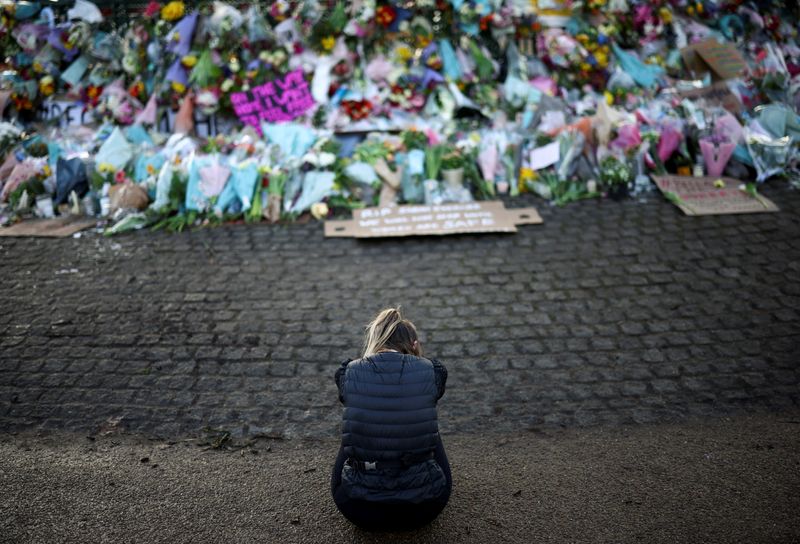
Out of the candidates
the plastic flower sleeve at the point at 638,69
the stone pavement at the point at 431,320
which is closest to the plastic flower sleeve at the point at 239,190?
the stone pavement at the point at 431,320

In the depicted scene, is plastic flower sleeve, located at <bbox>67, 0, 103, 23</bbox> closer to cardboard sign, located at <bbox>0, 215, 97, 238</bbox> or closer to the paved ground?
cardboard sign, located at <bbox>0, 215, 97, 238</bbox>

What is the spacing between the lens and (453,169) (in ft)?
25.2

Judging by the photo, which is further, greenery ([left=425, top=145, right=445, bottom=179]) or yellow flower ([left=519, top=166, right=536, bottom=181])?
yellow flower ([left=519, top=166, right=536, bottom=181])

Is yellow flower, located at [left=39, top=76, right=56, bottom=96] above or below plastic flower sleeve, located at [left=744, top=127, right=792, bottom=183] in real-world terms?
above

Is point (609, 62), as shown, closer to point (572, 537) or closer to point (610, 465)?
point (610, 465)

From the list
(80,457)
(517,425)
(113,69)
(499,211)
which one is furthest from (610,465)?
(113,69)

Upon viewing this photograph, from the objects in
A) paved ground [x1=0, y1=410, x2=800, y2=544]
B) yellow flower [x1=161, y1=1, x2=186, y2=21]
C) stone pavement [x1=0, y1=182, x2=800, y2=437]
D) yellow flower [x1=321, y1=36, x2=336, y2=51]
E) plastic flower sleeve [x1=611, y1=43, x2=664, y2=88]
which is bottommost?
paved ground [x1=0, y1=410, x2=800, y2=544]

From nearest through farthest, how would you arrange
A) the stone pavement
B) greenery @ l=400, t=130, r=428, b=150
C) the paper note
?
the stone pavement, the paper note, greenery @ l=400, t=130, r=428, b=150

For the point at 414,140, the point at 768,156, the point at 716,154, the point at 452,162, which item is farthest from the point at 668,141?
the point at 414,140

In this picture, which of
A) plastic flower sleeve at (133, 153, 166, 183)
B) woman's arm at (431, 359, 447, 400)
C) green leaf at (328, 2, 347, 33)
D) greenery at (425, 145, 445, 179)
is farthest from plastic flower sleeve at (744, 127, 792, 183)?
plastic flower sleeve at (133, 153, 166, 183)

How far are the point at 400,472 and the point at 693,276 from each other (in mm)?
4097

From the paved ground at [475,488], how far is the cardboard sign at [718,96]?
5641mm

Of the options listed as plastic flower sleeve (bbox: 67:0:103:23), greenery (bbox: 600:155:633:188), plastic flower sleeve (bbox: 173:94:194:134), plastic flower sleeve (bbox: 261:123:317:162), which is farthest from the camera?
plastic flower sleeve (bbox: 67:0:103:23)

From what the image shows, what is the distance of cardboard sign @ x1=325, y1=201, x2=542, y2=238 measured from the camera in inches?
271
